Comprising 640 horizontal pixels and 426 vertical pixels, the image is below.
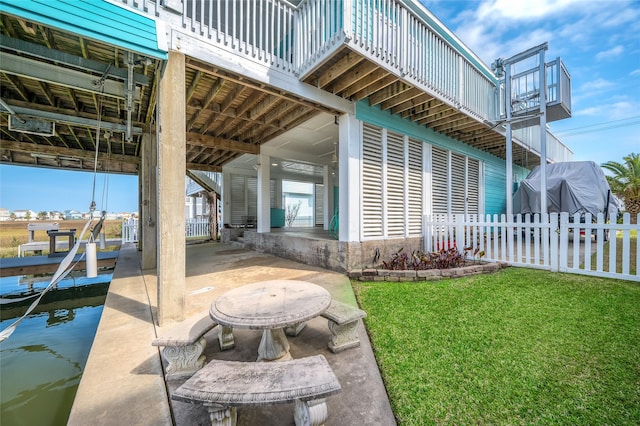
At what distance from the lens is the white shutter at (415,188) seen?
6.10 metres

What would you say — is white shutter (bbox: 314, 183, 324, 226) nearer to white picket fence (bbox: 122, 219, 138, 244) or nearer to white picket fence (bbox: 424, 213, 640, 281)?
white picket fence (bbox: 424, 213, 640, 281)

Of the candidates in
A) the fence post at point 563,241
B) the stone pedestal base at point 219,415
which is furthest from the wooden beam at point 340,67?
the fence post at point 563,241

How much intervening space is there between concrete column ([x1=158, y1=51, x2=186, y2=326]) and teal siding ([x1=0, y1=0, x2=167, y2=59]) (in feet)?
1.19

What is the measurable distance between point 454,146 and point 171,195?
7.67 m

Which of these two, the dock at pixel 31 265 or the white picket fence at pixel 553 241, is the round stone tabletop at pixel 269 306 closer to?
the white picket fence at pixel 553 241

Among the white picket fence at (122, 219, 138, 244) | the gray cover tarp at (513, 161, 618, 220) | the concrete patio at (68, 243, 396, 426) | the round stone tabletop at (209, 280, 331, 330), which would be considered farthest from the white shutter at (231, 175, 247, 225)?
the gray cover tarp at (513, 161, 618, 220)

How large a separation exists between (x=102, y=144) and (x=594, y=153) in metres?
35.1

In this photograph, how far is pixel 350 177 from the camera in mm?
4859

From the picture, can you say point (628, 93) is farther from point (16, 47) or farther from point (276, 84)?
point (16, 47)

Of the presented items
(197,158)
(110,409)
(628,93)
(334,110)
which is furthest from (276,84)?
(628,93)

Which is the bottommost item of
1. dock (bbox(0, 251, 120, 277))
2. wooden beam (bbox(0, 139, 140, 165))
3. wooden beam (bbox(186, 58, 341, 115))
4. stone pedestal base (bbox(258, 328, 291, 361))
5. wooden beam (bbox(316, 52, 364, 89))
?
dock (bbox(0, 251, 120, 277))

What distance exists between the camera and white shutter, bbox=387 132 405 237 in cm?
562

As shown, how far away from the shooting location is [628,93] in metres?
13.2

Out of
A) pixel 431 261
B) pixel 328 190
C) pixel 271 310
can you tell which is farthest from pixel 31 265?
pixel 431 261
